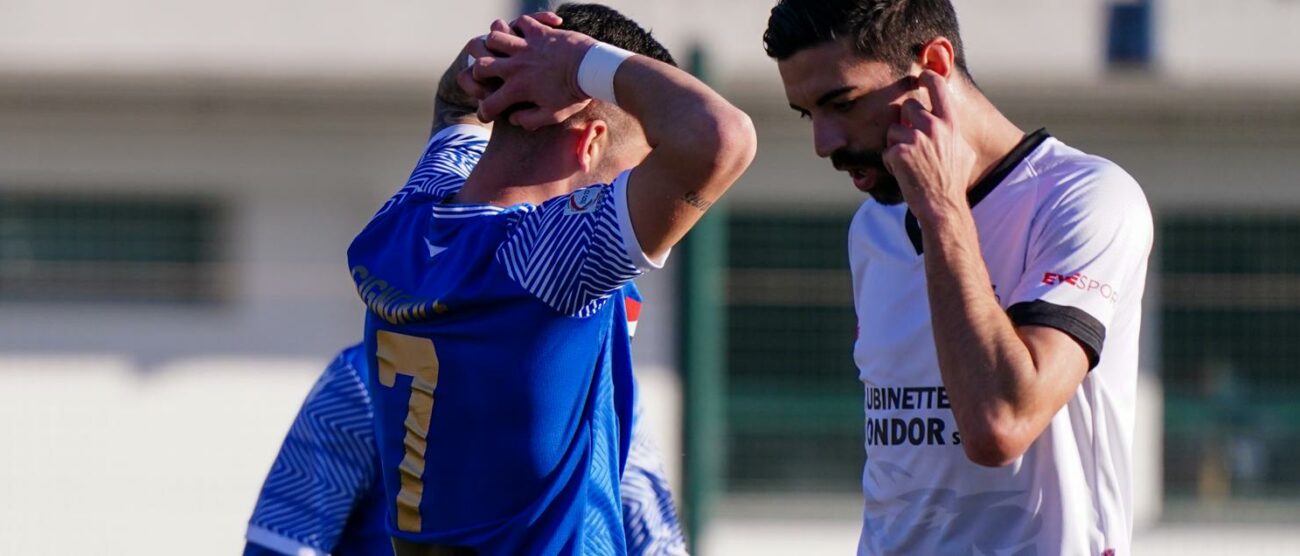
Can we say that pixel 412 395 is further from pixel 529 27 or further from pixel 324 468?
pixel 324 468

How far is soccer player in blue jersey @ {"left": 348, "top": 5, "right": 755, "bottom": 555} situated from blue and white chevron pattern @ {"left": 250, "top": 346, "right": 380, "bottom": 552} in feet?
3.04

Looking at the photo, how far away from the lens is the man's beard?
2586mm

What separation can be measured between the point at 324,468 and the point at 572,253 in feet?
4.97

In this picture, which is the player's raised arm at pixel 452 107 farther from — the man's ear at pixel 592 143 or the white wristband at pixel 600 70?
the white wristband at pixel 600 70

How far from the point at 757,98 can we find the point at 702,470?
4072 mm

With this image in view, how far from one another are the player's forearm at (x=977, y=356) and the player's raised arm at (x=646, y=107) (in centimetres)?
33

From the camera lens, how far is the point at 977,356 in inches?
89.8

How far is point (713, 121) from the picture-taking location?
2176 millimetres

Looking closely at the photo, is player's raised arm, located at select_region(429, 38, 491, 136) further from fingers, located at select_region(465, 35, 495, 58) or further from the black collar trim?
the black collar trim

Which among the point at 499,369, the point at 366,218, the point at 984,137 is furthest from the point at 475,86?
the point at 366,218

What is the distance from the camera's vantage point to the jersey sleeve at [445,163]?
269 centimetres

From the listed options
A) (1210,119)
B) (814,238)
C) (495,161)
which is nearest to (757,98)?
(814,238)

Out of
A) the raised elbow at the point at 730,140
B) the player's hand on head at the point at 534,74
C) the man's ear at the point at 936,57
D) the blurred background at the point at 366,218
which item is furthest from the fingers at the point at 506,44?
the blurred background at the point at 366,218

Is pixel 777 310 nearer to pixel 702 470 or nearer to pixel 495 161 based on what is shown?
pixel 702 470
